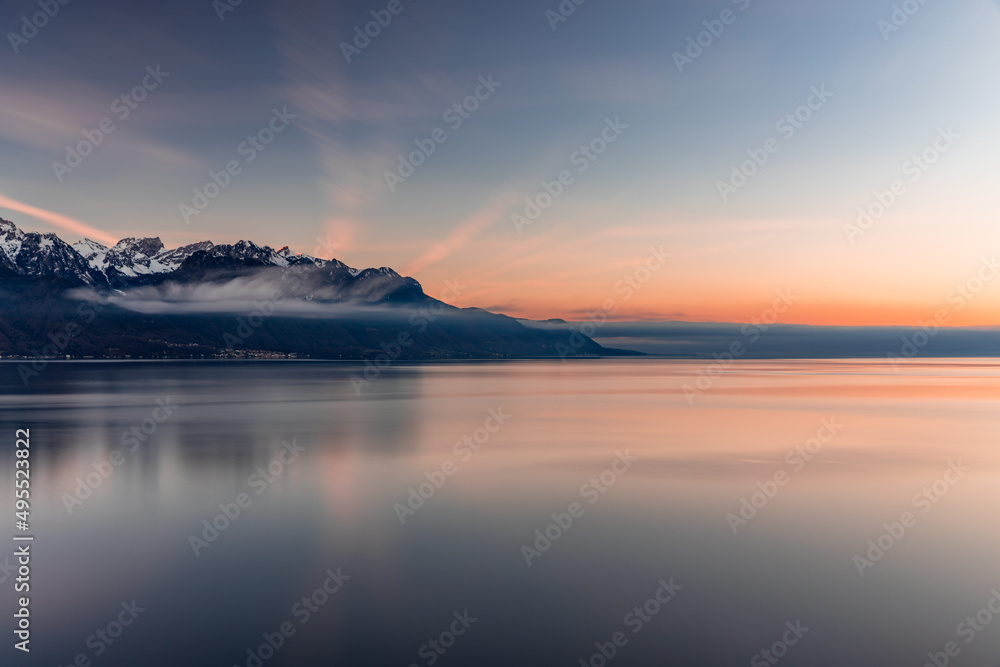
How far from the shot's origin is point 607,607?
10.8 m

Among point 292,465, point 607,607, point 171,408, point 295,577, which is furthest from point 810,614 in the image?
point 171,408

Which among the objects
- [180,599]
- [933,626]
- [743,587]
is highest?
[180,599]

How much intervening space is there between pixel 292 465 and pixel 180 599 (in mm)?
13647

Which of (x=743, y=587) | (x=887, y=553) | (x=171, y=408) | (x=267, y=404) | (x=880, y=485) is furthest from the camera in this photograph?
(x=267, y=404)

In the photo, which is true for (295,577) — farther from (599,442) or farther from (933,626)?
(599,442)

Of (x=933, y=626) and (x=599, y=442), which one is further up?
(x=599, y=442)

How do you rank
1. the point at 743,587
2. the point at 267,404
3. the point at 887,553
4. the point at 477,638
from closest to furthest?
the point at 477,638
the point at 743,587
the point at 887,553
the point at 267,404

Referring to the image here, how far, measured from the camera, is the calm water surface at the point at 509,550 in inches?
378

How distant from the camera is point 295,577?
12289 millimetres

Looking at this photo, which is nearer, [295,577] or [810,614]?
[810,614]

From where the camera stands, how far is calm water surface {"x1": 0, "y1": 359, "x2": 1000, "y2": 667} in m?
9.61

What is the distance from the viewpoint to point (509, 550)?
1407 cm

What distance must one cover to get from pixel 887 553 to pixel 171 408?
4802cm

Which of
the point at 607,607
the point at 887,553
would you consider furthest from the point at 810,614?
the point at 887,553
